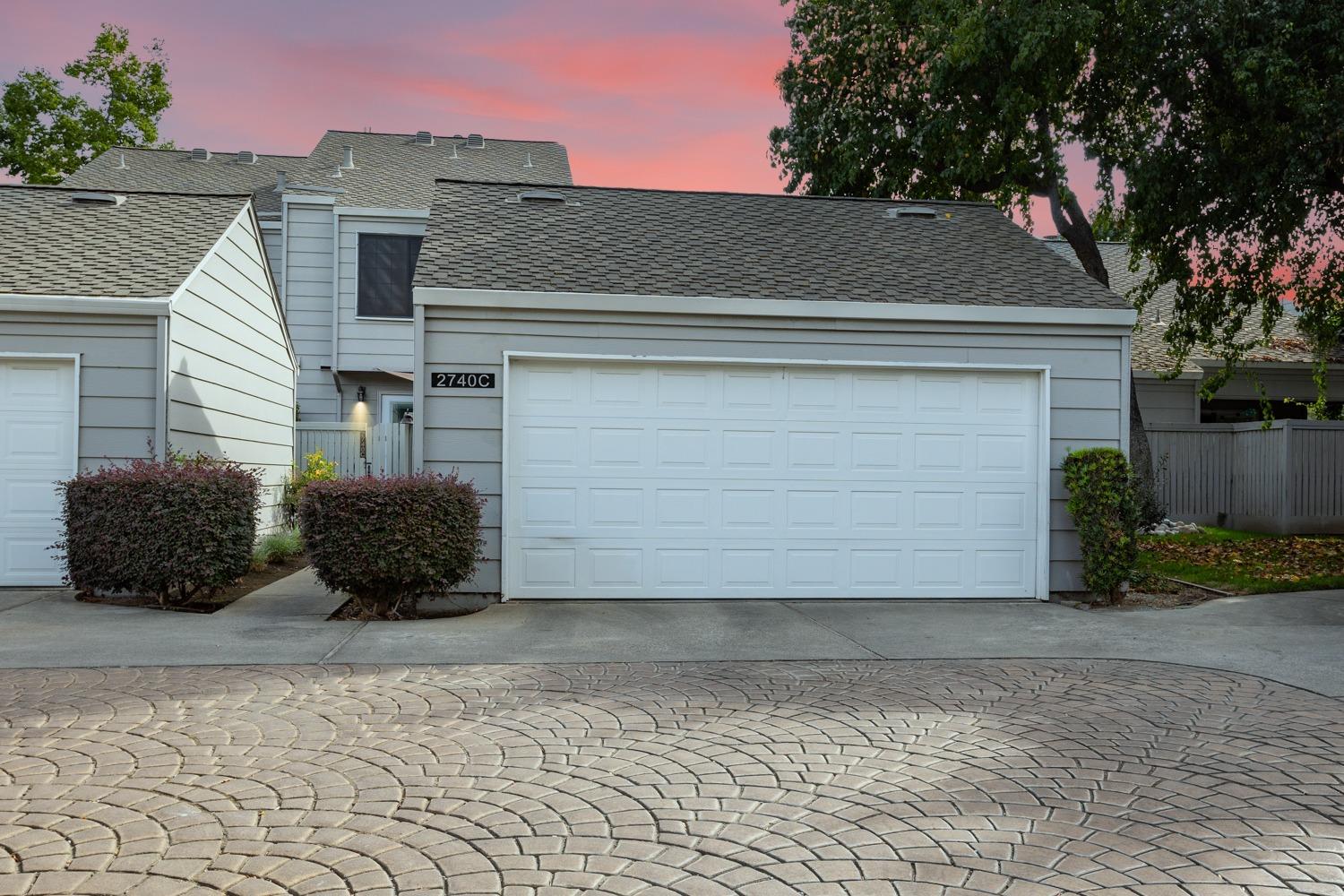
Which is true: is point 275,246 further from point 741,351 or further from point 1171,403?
point 1171,403

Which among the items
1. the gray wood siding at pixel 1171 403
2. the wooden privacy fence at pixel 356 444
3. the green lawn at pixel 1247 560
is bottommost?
the green lawn at pixel 1247 560

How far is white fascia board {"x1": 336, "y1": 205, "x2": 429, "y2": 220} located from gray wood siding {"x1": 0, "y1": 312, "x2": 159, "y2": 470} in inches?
298

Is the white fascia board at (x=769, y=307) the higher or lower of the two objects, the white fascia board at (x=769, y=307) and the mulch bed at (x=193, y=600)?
the higher

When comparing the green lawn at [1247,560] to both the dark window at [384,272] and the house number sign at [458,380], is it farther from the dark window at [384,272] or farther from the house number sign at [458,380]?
the dark window at [384,272]

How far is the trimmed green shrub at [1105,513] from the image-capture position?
30.2 feet

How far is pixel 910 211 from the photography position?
12500mm

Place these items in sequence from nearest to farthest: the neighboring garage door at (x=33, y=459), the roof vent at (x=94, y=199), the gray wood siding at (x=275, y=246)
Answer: the neighboring garage door at (x=33, y=459), the roof vent at (x=94, y=199), the gray wood siding at (x=275, y=246)

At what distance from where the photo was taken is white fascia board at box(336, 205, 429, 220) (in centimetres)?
1684

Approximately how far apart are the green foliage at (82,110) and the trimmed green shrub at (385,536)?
2383 centimetres

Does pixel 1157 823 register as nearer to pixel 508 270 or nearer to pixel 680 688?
pixel 680 688

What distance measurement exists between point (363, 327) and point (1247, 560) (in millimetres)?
13284

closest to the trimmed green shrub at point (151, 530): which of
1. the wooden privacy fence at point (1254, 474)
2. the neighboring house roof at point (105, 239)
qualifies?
the neighboring house roof at point (105, 239)

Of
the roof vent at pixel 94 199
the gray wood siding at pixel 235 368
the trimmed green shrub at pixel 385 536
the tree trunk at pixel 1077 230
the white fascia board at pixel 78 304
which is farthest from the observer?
the tree trunk at pixel 1077 230

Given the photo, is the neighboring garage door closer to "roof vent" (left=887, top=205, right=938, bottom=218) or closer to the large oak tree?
"roof vent" (left=887, top=205, right=938, bottom=218)
